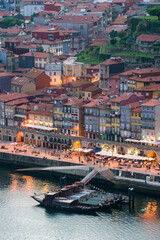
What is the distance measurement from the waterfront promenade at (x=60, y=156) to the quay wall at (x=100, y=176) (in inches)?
29.7

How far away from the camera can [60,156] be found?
113 m

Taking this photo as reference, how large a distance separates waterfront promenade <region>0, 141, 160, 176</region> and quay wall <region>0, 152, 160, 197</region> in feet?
2.48

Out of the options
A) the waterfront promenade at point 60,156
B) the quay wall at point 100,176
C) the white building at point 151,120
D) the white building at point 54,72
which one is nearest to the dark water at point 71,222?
the quay wall at point 100,176

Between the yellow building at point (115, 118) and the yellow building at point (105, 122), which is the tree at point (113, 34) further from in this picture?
the yellow building at point (115, 118)

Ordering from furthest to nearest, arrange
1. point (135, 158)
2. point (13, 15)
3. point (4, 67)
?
point (13, 15) → point (4, 67) → point (135, 158)

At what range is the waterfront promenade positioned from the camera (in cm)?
10425

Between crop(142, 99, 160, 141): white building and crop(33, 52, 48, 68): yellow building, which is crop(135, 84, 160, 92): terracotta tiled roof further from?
crop(33, 52, 48, 68): yellow building

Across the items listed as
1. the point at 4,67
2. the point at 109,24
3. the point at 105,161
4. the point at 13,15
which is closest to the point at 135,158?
the point at 105,161

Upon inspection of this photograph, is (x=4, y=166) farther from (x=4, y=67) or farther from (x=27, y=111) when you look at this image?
(x=4, y=67)

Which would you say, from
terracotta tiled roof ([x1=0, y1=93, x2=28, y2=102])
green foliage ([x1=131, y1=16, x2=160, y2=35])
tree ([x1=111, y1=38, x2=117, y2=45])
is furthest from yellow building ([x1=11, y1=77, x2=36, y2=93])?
green foliage ([x1=131, y1=16, x2=160, y2=35])

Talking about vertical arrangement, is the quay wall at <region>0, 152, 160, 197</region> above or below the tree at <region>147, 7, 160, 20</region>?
below

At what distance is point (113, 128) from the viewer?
11206 centimetres

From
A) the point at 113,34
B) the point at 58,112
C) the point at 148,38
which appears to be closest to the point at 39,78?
the point at 58,112

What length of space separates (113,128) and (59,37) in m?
47.3
